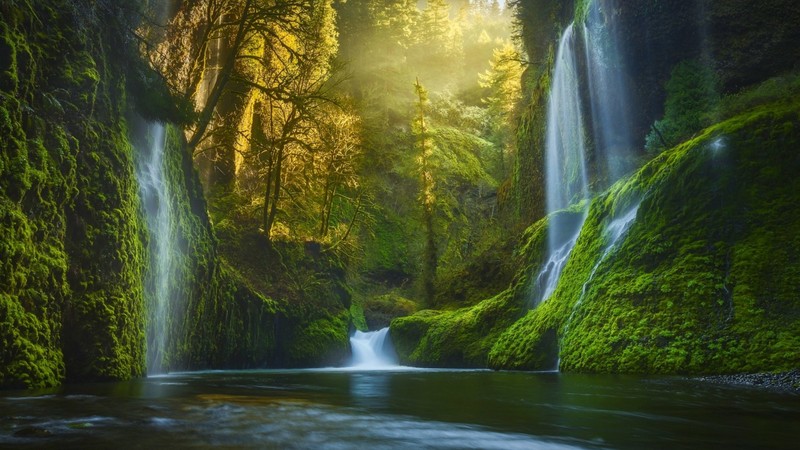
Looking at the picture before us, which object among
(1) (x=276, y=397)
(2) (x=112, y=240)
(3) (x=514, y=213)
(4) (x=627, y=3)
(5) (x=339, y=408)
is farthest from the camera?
(3) (x=514, y=213)

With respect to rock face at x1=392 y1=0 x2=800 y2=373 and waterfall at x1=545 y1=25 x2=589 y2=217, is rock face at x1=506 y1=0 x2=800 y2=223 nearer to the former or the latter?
rock face at x1=392 y1=0 x2=800 y2=373

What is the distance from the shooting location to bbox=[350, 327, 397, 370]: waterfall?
20.9 metres

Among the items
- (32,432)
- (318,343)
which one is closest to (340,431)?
(32,432)

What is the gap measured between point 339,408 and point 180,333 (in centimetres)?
759

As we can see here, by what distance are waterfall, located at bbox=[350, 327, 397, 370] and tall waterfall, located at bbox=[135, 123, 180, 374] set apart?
10.6m

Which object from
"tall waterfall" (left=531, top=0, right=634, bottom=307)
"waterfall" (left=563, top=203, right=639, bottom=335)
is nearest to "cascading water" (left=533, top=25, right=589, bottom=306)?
"tall waterfall" (left=531, top=0, right=634, bottom=307)

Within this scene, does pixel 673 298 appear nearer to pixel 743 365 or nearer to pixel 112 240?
pixel 743 365

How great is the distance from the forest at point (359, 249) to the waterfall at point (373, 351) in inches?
7.5

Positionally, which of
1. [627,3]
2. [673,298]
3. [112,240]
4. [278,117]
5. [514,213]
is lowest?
[673,298]

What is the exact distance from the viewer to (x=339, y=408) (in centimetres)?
536

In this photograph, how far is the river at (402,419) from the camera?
11.3 ft

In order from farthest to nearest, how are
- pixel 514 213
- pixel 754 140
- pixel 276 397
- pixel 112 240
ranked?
pixel 514 213 → pixel 754 140 → pixel 112 240 → pixel 276 397

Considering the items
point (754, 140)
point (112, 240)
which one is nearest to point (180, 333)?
point (112, 240)

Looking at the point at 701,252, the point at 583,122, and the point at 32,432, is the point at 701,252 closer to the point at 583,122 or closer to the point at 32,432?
the point at 32,432
